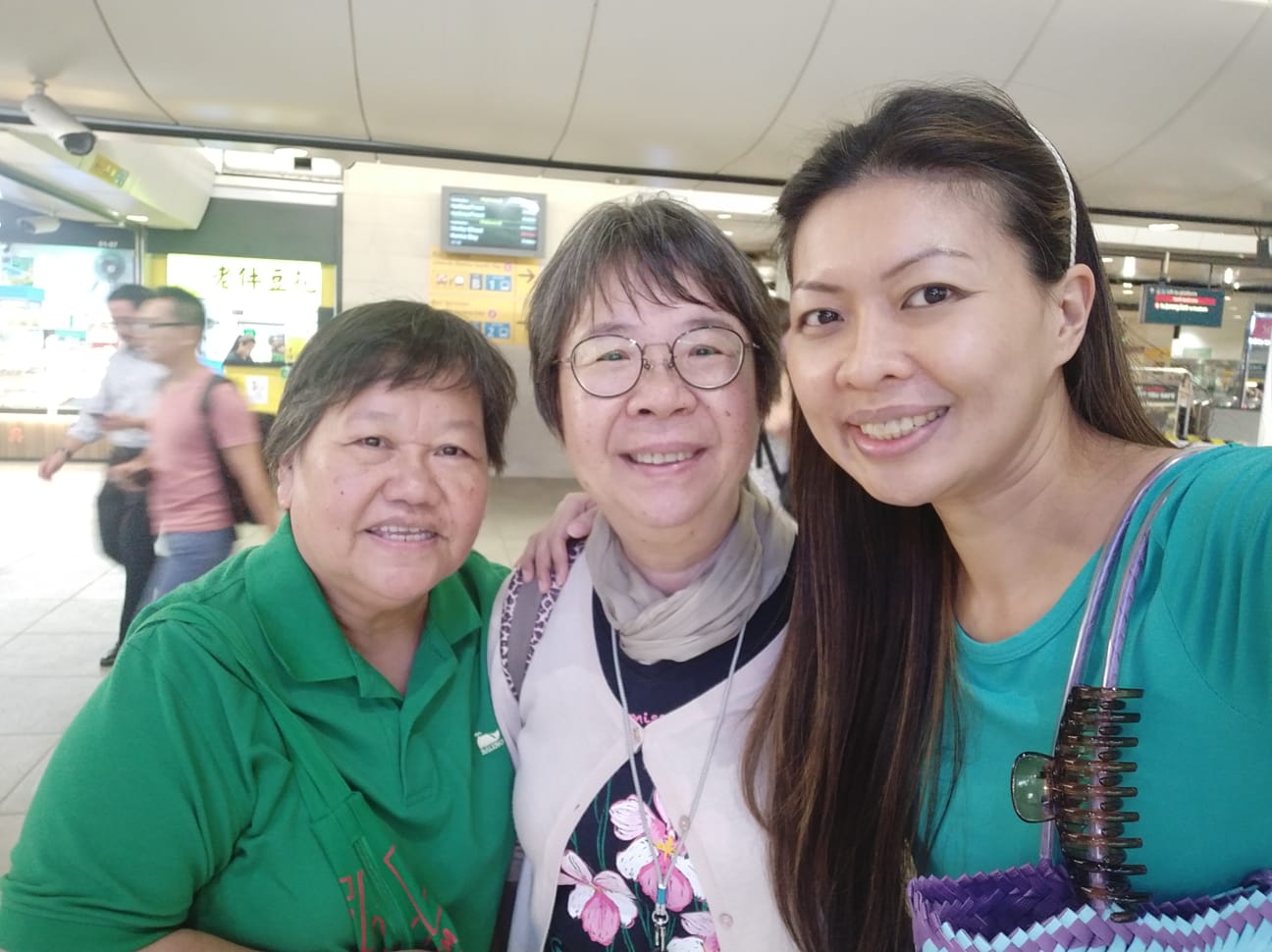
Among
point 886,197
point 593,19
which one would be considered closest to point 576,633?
point 886,197

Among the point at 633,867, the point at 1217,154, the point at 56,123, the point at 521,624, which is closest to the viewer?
the point at 633,867

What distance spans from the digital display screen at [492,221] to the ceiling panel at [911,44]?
246 inches

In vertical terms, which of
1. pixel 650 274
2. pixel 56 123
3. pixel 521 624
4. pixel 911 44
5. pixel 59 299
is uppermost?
pixel 911 44

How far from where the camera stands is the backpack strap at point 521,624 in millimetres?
1509

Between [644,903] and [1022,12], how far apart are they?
3529mm

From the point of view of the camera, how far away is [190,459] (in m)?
3.57

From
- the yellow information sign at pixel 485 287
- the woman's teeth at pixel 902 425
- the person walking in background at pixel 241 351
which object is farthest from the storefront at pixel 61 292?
the woman's teeth at pixel 902 425

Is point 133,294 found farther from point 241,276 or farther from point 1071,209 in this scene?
point 1071,209

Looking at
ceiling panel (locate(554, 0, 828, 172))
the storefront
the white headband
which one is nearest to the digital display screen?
the storefront

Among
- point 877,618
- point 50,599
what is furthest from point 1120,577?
point 50,599

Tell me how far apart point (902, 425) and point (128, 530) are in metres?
3.80

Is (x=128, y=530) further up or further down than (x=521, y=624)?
further down

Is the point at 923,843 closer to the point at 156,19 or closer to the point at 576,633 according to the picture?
the point at 576,633

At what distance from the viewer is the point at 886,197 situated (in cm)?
107
